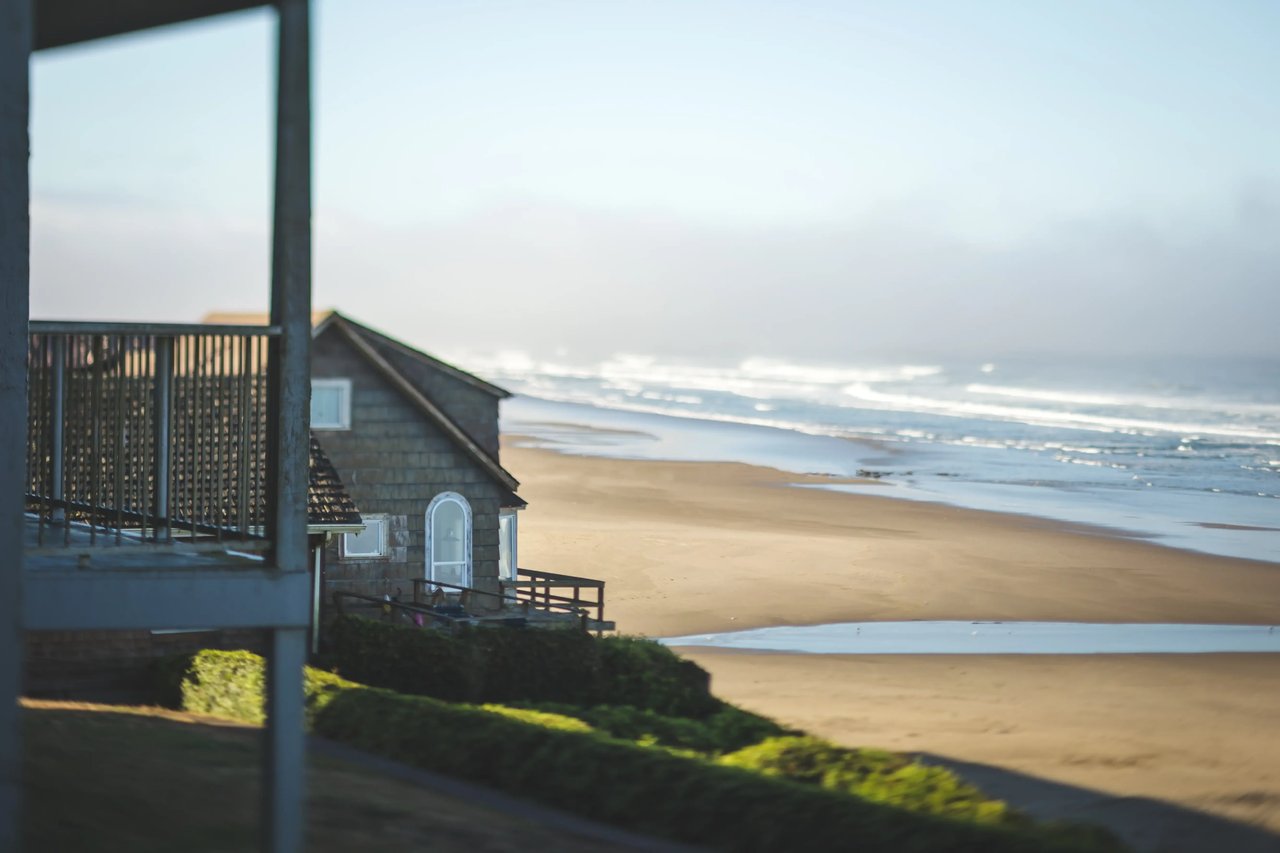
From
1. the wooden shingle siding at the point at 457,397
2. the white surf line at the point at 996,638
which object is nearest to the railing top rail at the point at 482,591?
the white surf line at the point at 996,638

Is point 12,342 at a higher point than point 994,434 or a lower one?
higher

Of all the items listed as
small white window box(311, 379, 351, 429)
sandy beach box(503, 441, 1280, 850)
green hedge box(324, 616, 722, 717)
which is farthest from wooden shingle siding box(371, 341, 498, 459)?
green hedge box(324, 616, 722, 717)

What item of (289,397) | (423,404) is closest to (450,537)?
(423,404)

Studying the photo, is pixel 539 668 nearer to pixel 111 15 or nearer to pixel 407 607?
pixel 407 607

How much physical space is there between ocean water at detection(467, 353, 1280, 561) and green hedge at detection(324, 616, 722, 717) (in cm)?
2201

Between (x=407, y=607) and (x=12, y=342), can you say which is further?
(x=407, y=607)

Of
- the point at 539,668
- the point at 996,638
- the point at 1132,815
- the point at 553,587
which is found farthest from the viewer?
the point at 553,587

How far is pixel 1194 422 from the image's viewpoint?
78.6 metres

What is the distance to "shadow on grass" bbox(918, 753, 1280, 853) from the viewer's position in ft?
42.9

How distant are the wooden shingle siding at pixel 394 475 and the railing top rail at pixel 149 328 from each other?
14400 millimetres

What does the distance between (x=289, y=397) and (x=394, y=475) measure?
15493 mm

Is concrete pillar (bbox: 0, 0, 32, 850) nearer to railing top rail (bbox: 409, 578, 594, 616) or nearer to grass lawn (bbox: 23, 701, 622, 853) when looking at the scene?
grass lawn (bbox: 23, 701, 622, 853)

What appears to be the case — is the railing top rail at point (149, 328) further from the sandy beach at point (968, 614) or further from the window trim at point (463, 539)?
the window trim at point (463, 539)

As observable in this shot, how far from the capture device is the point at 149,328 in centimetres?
808
